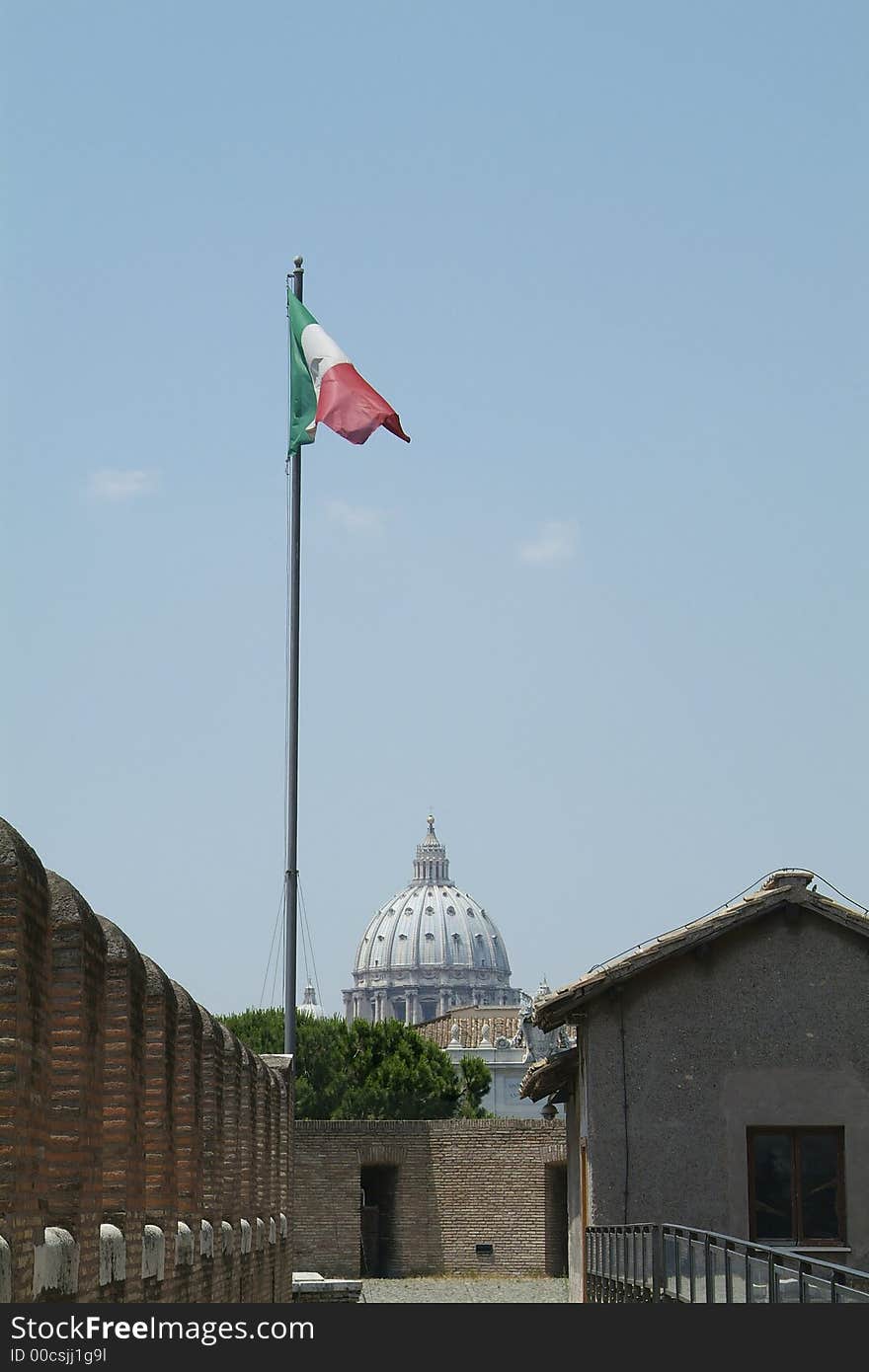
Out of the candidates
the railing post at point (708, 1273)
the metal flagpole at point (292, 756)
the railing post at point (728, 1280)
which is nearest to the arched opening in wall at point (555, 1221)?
→ the metal flagpole at point (292, 756)

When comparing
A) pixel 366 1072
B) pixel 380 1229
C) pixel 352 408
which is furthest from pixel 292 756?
pixel 366 1072

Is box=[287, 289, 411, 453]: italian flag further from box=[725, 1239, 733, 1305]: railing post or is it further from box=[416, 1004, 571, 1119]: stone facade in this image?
box=[416, 1004, 571, 1119]: stone facade

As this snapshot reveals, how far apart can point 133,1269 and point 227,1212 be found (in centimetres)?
596

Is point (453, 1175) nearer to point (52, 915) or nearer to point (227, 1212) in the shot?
point (227, 1212)

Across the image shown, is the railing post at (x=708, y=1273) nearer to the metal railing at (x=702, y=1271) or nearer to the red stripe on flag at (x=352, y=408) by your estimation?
the metal railing at (x=702, y=1271)

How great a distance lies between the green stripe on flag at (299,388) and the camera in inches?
1030

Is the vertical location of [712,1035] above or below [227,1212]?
above

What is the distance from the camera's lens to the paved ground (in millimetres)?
38250

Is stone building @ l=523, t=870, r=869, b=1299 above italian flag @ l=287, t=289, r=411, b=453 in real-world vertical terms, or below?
below

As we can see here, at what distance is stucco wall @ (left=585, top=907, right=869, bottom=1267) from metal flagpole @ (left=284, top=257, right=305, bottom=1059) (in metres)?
3.90

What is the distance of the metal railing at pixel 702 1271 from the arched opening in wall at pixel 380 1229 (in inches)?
964

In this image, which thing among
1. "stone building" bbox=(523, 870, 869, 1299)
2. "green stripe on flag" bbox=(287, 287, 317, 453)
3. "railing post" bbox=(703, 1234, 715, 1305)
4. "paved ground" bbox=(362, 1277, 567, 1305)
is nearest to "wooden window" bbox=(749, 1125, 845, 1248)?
"stone building" bbox=(523, 870, 869, 1299)

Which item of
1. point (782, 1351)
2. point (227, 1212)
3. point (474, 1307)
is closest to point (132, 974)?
point (474, 1307)

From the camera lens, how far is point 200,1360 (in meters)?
7.73
